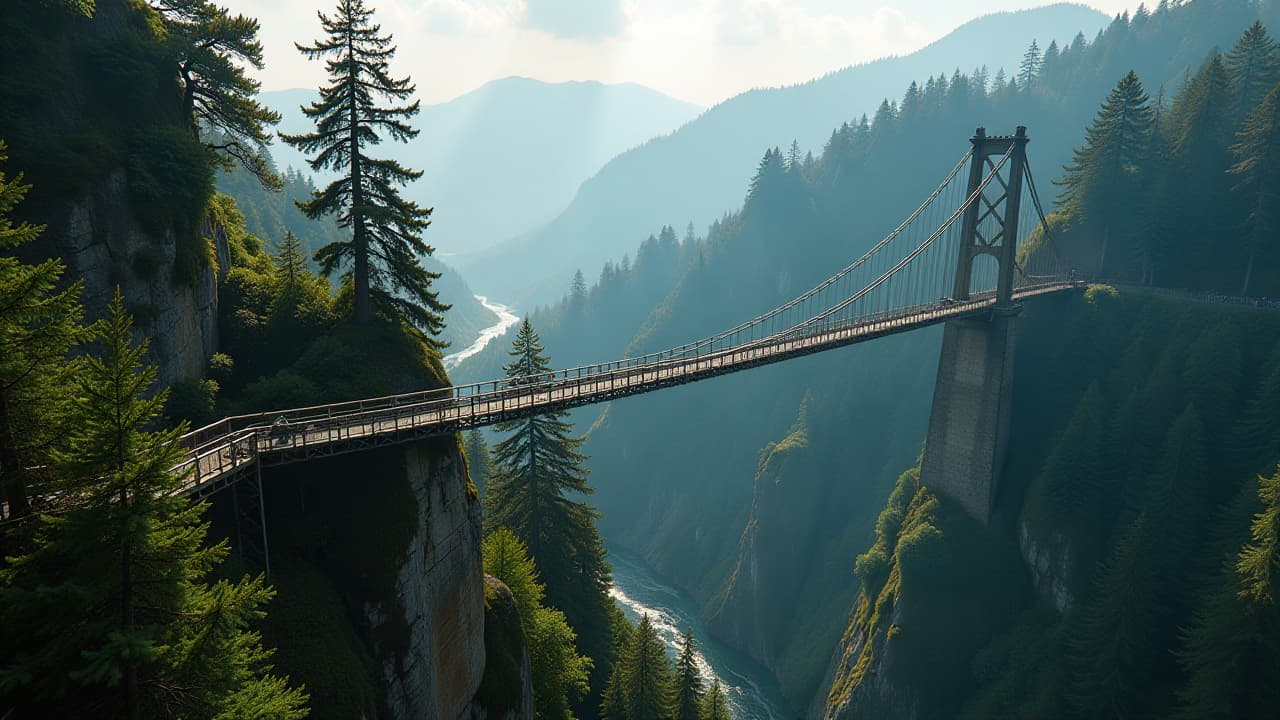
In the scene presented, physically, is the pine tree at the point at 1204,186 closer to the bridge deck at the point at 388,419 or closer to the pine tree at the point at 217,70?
the bridge deck at the point at 388,419

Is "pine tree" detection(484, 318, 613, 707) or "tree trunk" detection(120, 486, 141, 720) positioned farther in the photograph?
"pine tree" detection(484, 318, 613, 707)

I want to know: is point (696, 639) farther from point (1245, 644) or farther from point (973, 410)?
point (1245, 644)

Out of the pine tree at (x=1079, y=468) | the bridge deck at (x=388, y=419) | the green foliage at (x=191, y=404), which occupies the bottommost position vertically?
the pine tree at (x=1079, y=468)

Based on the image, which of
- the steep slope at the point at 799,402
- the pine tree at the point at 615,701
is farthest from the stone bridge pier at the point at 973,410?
the pine tree at the point at 615,701

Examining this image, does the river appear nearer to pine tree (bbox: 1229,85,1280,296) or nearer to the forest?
the forest

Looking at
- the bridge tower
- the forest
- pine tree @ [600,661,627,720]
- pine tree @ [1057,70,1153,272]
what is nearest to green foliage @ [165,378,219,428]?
the forest

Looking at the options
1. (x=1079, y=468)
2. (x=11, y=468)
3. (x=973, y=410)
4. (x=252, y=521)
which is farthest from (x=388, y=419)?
(x=1079, y=468)

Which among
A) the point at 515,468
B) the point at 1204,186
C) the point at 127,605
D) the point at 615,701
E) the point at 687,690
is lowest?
the point at 687,690
